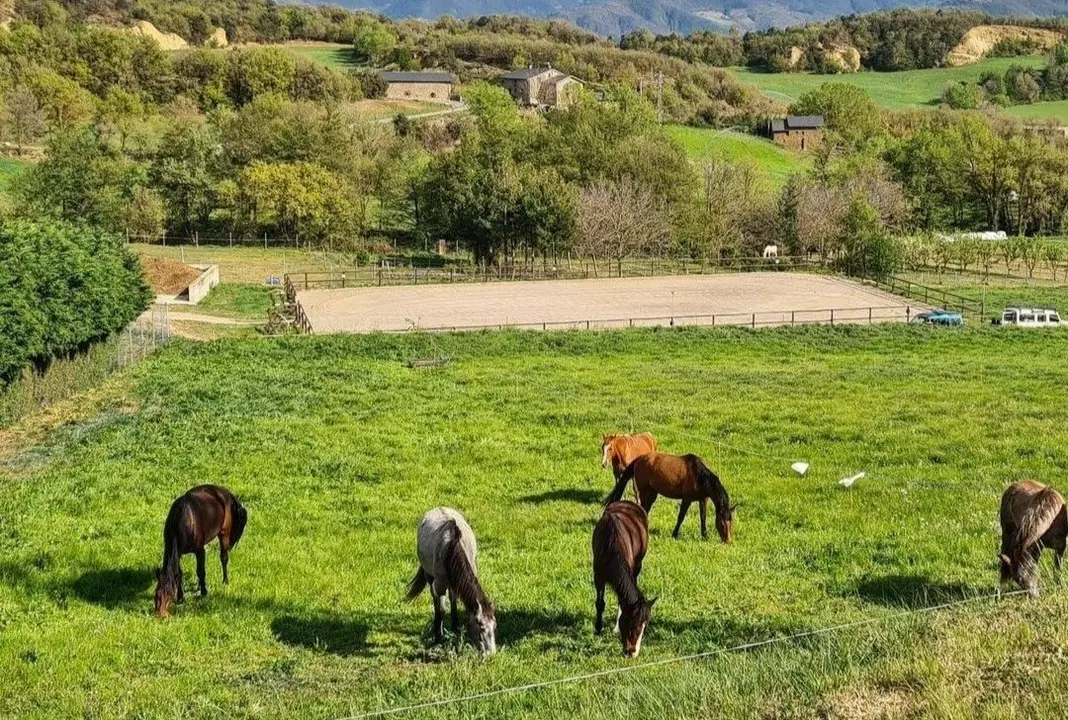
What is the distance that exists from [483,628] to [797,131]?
112 meters

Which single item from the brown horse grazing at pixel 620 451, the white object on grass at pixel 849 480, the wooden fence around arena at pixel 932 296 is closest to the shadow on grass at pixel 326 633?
the brown horse grazing at pixel 620 451

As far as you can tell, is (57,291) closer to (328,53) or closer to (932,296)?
(932,296)

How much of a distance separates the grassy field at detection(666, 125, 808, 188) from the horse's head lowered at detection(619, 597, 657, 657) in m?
92.7

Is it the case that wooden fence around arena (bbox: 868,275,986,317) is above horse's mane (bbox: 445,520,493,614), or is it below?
above

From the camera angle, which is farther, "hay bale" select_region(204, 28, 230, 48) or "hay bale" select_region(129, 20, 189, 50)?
"hay bale" select_region(204, 28, 230, 48)

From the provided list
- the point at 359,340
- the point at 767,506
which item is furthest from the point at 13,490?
the point at 359,340

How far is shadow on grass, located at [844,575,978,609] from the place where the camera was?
10461mm

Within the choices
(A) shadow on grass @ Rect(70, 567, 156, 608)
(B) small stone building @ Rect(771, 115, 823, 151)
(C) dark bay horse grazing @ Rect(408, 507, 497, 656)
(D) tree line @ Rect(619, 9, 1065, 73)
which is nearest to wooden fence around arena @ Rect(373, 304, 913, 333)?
(A) shadow on grass @ Rect(70, 567, 156, 608)

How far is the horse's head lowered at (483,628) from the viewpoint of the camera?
939cm

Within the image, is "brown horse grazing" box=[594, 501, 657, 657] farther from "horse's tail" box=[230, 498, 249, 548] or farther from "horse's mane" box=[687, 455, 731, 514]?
"horse's tail" box=[230, 498, 249, 548]

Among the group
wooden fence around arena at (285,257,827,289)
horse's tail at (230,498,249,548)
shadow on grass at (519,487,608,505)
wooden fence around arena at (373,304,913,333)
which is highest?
wooden fence around arena at (285,257,827,289)

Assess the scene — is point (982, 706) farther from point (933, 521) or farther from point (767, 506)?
point (767, 506)

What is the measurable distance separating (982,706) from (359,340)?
3178cm

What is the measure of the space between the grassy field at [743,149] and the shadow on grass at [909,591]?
90034mm
